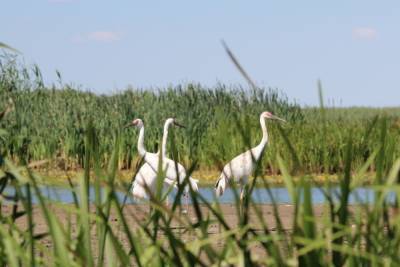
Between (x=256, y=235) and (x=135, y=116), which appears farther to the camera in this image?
(x=135, y=116)

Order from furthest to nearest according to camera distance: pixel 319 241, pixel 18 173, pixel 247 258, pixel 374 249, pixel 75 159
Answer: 1. pixel 75 159
2. pixel 18 173
3. pixel 374 249
4. pixel 247 258
5. pixel 319 241

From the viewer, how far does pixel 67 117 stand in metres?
22.3

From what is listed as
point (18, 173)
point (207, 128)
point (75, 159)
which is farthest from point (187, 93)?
point (18, 173)

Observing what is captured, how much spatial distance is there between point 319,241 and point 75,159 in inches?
774

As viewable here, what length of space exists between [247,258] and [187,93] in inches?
859

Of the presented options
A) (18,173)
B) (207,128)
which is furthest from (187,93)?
(18,173)

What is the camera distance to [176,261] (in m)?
2.21

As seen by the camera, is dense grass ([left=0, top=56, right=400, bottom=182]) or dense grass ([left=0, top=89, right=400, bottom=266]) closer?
dense grass ([left=0, top=89, right=400, bottom=266])

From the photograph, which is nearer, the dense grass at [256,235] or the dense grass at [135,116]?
the dense grass at [256,235]

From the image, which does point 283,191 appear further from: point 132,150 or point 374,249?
point 374,249

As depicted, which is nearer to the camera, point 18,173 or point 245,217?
point 245,217

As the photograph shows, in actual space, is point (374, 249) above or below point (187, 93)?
below

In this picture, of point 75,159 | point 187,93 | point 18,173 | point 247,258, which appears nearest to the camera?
point 247,258

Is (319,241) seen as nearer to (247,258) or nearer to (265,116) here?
(247,258)
